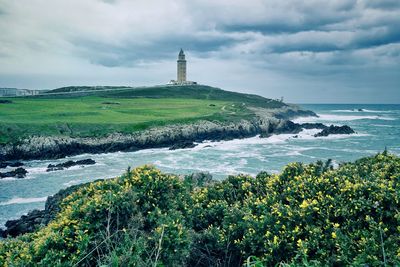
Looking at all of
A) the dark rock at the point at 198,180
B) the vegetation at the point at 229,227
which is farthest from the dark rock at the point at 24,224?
the vegetation at the point at 229,227

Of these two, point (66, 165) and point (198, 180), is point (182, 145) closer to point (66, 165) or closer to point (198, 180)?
point (66, 165)

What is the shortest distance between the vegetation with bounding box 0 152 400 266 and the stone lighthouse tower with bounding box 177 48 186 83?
15229 cm

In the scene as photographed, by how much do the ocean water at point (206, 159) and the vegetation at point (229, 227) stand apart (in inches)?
716

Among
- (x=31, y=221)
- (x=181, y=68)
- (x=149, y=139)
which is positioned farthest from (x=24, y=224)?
(x=181, y=68)

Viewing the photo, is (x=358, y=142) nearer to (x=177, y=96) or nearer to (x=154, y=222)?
(x=154, y=222)

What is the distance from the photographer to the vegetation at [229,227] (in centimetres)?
706

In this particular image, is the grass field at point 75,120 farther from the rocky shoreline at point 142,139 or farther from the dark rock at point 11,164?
the dark rock at point 11,164

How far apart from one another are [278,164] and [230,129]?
2806cm

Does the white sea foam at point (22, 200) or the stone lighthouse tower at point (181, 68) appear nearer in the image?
the white sea foam at point (22, 200)

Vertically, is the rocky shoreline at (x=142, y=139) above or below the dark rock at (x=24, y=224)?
above


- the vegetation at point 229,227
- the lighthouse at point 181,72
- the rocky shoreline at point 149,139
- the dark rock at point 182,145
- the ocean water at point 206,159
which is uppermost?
the lighthouse at point 181,72

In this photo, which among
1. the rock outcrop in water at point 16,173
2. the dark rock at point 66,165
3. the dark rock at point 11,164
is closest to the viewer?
the rock outcrop in water at point 16,173

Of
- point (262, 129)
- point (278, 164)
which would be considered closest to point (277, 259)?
point (278, 164)

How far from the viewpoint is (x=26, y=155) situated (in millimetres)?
44906
